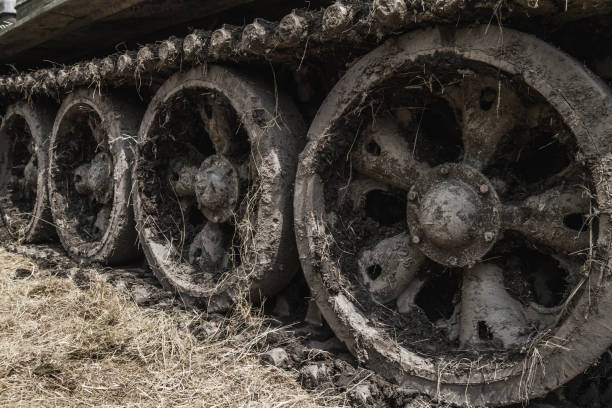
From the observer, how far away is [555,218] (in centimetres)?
185

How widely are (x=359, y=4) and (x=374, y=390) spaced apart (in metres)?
1.31

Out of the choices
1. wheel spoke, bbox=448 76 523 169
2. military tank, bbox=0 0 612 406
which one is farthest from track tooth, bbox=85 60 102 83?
wheel spoke, bbox=448 76 523 169

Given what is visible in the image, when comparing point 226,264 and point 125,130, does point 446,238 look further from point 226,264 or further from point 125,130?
point 125,130

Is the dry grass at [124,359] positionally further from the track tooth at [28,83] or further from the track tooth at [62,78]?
the track tooth at [28,83]

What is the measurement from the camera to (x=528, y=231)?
1907 millimetres

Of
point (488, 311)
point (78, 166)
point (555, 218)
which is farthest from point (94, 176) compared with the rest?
point (555, 218)

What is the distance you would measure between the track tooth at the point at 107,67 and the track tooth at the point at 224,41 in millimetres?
870

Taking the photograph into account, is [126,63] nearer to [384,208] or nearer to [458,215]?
[384,208]

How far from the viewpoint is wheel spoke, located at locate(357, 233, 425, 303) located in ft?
7.36

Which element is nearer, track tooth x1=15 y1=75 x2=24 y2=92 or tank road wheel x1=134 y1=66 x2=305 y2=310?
tank road wheel x1=134 y1=66 x2=305 y2=310

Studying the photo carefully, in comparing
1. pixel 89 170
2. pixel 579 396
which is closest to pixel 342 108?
pixel 579 396

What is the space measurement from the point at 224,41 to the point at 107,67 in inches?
40.5

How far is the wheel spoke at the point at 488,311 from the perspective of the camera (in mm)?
1950

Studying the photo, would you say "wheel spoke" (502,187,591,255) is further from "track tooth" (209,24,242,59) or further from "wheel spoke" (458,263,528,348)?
"track tooth" (209,24,242,59)
